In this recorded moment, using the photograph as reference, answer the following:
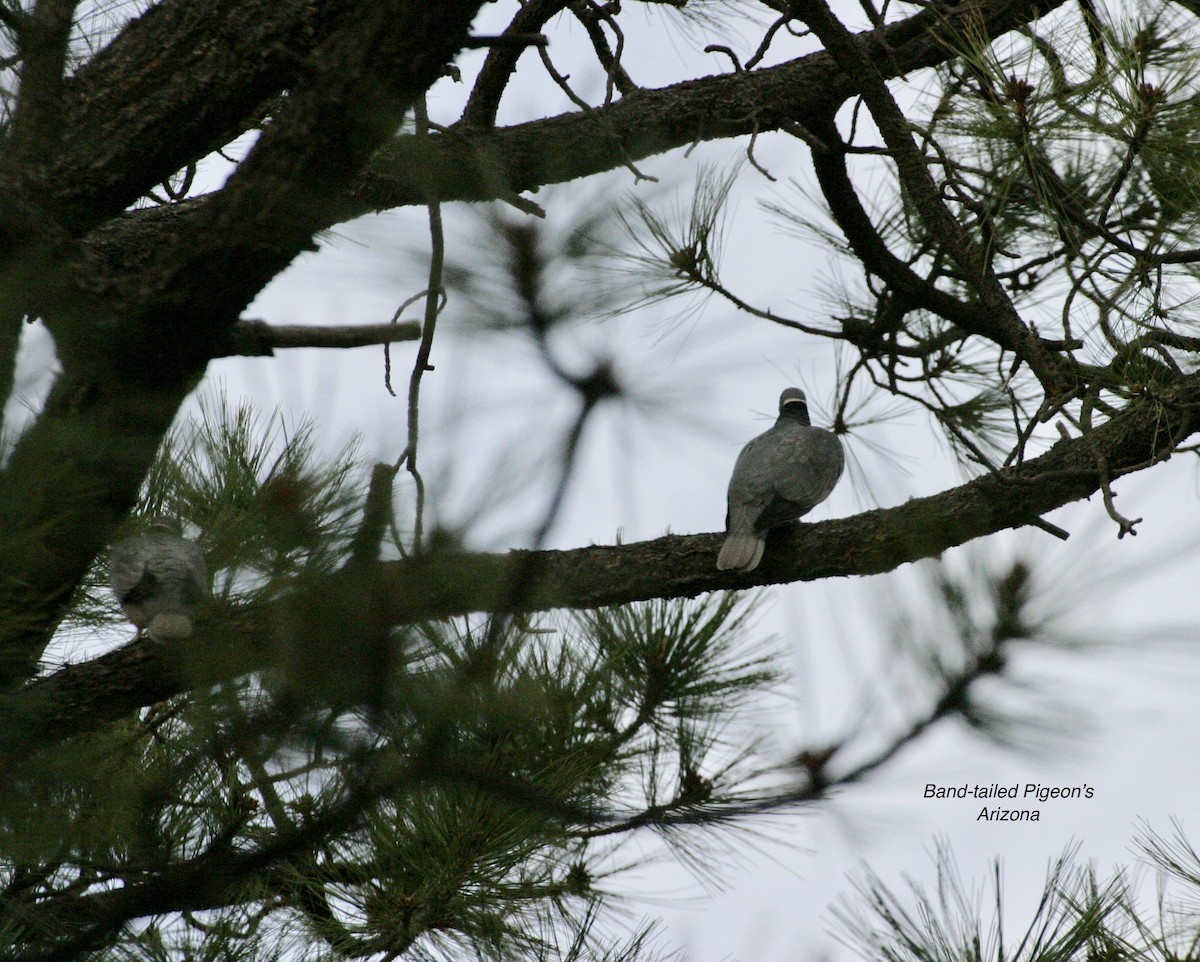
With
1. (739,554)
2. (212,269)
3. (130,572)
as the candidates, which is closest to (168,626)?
(130,572)

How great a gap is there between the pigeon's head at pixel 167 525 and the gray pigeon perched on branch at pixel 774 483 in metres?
1.08

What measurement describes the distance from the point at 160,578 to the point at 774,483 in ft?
4.41

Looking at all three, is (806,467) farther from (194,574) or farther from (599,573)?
(194,574)

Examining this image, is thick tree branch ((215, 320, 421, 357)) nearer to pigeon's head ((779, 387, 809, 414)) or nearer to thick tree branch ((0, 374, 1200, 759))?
thick tree branch ((0, 374, 1200, 759))

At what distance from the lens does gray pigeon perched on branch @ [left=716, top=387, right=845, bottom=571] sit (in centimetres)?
240

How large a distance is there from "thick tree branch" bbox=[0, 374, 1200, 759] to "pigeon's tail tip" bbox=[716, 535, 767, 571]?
2 centimetres

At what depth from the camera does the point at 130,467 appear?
1.29 meters

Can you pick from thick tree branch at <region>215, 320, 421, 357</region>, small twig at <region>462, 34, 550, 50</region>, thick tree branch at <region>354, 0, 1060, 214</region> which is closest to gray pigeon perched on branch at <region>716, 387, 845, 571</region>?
thick tree branch at <region>354, 0, 1060, 214</region>

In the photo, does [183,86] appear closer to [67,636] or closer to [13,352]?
[13,352]

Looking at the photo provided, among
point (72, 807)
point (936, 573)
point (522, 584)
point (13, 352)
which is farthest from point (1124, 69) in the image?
point (72, 807)

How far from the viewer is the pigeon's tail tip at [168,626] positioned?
69.9 inches

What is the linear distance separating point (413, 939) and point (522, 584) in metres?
1.15

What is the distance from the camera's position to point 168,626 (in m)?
1.86

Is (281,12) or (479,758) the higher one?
(281,12)
